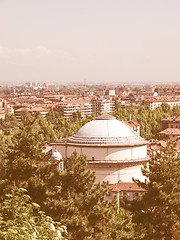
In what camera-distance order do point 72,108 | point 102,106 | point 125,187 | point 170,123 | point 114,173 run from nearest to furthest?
point 125,187
point 114,173
point 170,123
point 72,108
point 102,106

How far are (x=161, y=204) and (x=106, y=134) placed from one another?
16077 mm

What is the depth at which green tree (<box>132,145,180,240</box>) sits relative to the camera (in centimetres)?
2597

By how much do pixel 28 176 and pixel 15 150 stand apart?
6.22ft

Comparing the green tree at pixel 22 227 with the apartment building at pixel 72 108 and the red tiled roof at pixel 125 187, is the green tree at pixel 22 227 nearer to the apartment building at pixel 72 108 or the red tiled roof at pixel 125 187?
the red tiled roof at pixel 125 187

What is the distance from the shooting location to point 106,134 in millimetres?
41969

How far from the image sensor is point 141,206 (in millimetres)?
27250

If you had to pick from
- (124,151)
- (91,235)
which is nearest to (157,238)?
(91,235)

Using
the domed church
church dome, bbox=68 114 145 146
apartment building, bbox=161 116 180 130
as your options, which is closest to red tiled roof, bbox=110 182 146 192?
the domed church

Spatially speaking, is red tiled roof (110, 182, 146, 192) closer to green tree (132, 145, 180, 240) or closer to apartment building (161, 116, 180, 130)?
green tree (132, 145, 180, 240)

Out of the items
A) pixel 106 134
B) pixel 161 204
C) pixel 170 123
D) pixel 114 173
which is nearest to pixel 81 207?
pixel 161 204

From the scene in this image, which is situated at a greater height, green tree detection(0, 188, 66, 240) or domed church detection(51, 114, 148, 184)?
green tree detection(0, 188, 66, 240)

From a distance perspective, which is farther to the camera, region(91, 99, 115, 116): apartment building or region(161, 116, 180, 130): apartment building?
region(91, 99, 115, 116): apartment building

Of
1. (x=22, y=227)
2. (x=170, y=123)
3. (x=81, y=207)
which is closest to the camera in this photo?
(x=22, y=227)

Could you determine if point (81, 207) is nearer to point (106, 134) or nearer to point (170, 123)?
point (106, 134)
